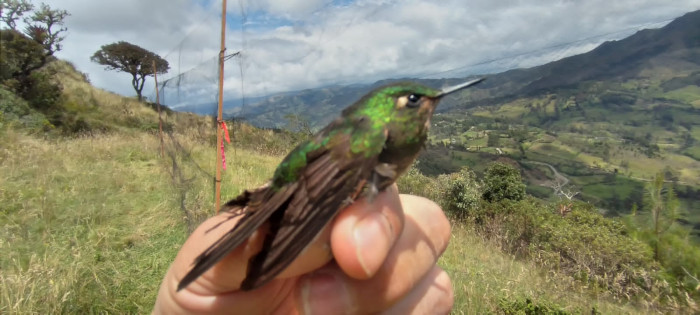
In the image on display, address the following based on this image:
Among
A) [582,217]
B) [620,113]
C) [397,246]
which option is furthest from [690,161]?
[397,246]

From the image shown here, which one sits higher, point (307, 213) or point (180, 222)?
point (307, 213)

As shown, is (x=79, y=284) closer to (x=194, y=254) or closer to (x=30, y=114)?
(x=194, y=254)

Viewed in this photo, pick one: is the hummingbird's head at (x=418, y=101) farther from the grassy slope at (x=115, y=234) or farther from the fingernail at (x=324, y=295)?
the grassy slope at (x=115, y=234)

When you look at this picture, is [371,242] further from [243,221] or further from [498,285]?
[498,285]

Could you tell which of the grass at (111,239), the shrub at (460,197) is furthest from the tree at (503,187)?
the grass at (111,239)

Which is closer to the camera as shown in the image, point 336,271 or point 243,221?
point 243,221

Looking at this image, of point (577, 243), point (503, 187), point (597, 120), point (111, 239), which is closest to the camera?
point (111, 239)

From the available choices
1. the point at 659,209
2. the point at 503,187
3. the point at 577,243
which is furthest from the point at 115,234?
the point at 503,187

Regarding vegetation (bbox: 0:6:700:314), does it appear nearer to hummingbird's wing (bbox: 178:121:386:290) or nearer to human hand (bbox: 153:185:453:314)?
human hand (bbox: 153:185:453:314)
